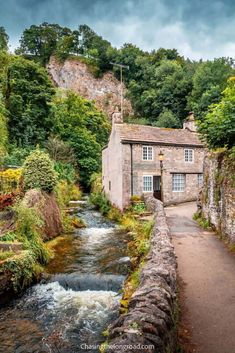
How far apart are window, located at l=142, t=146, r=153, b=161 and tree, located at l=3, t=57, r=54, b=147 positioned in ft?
56.2

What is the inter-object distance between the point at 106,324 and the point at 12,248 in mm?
4739

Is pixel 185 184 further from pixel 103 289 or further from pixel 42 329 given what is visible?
pixel 42 329

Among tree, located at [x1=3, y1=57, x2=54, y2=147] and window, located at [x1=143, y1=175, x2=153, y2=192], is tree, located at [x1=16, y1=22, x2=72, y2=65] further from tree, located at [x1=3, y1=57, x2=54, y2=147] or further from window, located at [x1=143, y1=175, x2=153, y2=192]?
window, located at [x1=143, y1=175, x2=153, y2=192]

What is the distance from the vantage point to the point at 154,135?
23.3 m

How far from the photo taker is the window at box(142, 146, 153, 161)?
21859 millimetres

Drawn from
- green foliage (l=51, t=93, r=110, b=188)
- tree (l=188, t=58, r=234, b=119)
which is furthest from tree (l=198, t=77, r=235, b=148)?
tree (l=188, t=58, r=234, b=119)

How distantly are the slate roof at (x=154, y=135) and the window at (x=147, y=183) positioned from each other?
10.1 feet

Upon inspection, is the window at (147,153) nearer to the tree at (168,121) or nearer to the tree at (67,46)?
the tree at (168,121)

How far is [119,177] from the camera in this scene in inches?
846

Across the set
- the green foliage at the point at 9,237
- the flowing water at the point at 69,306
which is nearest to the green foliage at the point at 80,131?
the flowing water at the point at 69,306

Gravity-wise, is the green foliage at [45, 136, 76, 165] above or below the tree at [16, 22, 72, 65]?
below

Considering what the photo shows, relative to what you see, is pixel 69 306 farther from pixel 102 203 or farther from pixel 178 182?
pixel 178 182

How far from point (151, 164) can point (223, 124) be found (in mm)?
12482

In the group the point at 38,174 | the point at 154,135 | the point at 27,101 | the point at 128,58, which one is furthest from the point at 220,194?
the point at 128,58
